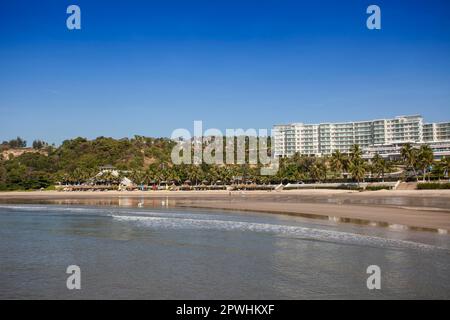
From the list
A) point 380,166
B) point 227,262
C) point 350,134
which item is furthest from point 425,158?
point 350,134

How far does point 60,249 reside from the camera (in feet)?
72.0

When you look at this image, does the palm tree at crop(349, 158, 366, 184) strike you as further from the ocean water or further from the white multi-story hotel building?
the white multi-story hotel building

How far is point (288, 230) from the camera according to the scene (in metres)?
27.5

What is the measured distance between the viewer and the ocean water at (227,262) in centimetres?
1392

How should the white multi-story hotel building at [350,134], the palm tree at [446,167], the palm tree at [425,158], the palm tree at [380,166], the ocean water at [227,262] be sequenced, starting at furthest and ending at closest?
1. the white multi-story hotel building at [350,134]
2. the palm tree at [380,166]
3. the palm tree at [425,158]
4. the palm tree at [446,167]
5. the ocean water at [227,262]

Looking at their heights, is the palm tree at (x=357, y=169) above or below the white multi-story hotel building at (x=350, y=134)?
below

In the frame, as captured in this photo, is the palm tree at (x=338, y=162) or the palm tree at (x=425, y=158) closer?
the palm tree at (x=425, y=158)

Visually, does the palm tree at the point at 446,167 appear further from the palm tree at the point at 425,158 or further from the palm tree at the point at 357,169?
the palm tree at the point at 357,169

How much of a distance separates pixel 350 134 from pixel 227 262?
16742 centimetres

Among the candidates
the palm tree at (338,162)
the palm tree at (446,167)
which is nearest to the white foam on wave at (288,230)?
the palm tree at (446,167)

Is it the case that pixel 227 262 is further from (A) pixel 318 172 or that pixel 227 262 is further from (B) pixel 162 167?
(B) pixel 162 167

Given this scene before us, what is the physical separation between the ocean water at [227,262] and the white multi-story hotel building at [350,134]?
456 ft

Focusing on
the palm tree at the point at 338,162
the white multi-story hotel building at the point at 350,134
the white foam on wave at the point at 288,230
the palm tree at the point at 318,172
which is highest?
the white multi-story hotel building at the point at 350,134
